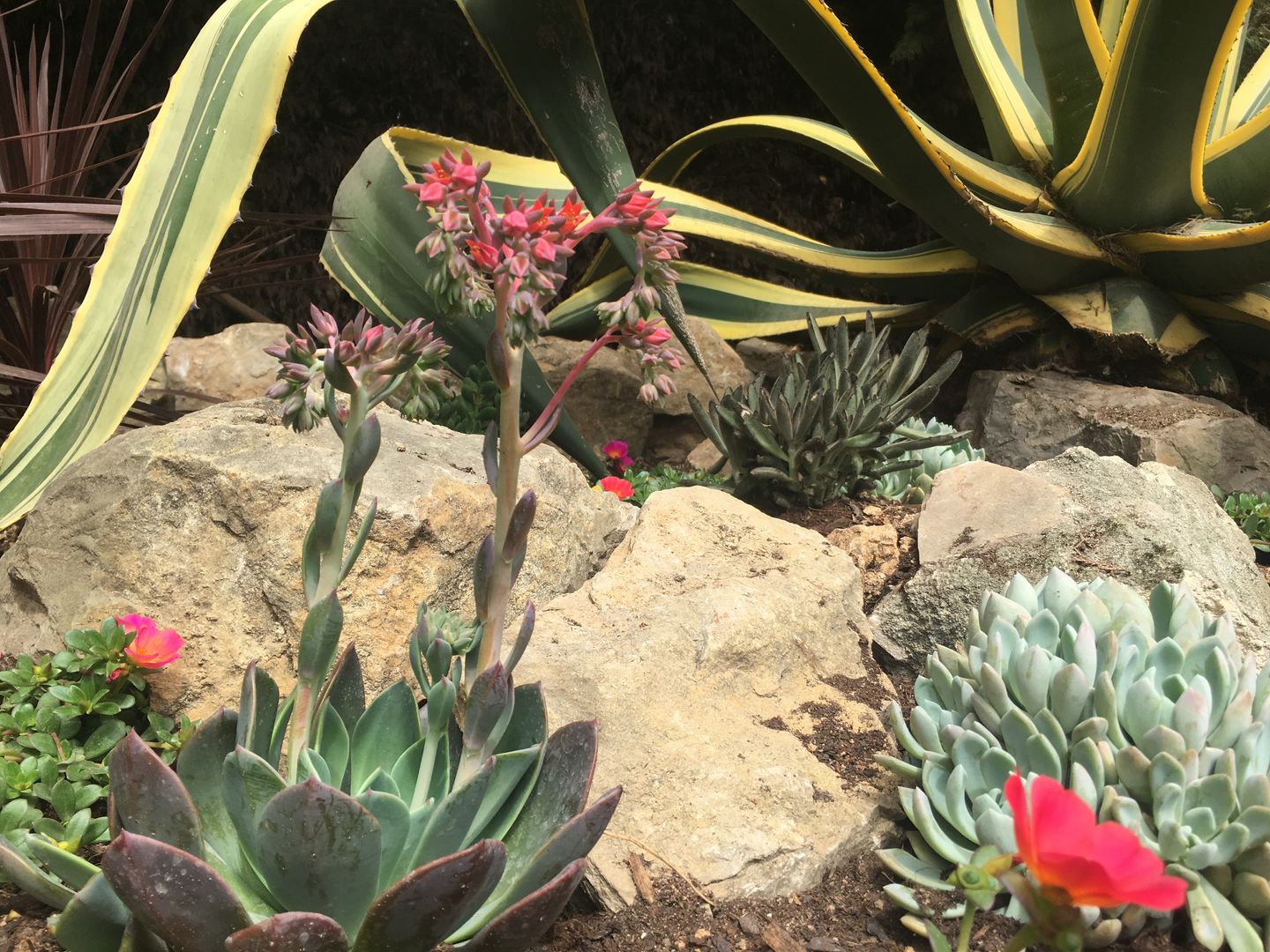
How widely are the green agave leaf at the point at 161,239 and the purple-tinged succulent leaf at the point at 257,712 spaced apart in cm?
68

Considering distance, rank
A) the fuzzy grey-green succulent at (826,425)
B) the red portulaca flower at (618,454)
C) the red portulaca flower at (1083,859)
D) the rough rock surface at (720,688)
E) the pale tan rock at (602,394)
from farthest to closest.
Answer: the pale tan rock at (602,394), the red portulaca flower at (618,454), the fuzzy grey-green succulent at (826,425), the rough rock surface at (720,688), the red portulaca flower at (1083,859)

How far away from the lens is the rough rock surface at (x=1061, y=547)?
182cm

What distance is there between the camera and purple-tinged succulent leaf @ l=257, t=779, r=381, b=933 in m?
0.86

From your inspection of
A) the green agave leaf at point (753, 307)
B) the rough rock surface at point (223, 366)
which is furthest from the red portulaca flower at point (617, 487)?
the rough rock surface at point (223, 366)

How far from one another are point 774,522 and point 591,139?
102 centimetres

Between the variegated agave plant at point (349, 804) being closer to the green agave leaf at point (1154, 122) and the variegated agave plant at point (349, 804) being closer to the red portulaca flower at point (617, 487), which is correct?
the red portulaca flower at point (617, 487)

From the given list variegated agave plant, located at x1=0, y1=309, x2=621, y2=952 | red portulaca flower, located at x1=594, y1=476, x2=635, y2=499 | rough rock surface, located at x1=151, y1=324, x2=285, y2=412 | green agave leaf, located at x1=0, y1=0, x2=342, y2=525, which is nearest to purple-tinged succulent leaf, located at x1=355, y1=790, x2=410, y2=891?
variegated agave plant, located at x1=0, y1=309, x2=621, y2=952

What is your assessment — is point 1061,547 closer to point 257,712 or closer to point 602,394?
point 257,712

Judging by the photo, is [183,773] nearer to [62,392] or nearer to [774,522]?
[62,392]

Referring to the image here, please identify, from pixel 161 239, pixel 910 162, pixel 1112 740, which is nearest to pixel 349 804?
pixel 1112 740

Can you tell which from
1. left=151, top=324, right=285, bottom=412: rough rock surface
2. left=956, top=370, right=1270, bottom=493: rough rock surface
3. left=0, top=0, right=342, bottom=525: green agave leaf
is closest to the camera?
left=0, top=0, right=342, bottom=525: green agave leaf

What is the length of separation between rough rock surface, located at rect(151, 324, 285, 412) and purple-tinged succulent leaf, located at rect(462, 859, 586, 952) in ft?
8.12

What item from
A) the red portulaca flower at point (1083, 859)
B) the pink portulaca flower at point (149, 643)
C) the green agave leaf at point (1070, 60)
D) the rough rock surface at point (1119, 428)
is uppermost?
the green agave leaf at point (1070, 60)

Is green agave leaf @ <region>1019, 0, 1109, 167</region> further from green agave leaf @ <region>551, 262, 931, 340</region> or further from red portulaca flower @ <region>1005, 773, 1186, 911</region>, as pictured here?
red portulaca flower @ <region>1005, 773, 1186, 911</region>
